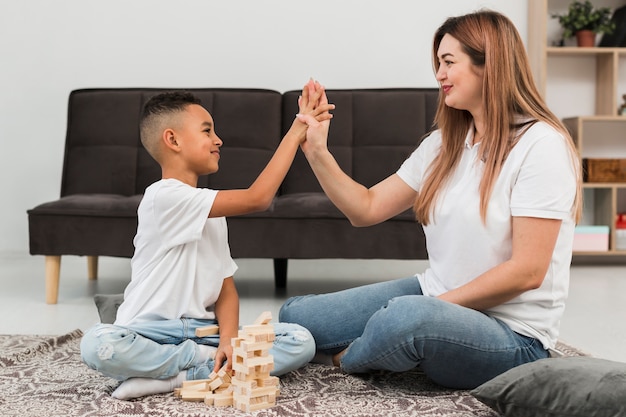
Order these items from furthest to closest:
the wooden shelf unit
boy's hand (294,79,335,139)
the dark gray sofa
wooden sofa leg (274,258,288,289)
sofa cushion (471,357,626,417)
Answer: the wooden shelf unit
the dark gray sofa
wooden sofa leg (274,258,288,289)
boy's hand (294,79,335,139)
sofa cushion (471,357,626,417)

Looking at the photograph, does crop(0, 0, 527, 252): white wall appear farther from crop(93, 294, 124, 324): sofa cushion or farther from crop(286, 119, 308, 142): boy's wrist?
crop(286, 119, 308, 142): boy's wrist

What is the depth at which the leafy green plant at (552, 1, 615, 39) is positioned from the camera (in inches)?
186

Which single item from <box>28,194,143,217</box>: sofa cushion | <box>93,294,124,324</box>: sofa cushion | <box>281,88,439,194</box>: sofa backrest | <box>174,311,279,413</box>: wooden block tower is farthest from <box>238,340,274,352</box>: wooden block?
<box>281,88,439,194</box>: sofa backrest

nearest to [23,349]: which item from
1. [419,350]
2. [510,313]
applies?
[419,350]

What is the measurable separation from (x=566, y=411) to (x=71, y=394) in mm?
1129

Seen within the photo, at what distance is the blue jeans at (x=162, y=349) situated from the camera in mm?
1860

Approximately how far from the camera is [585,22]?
4.71 m

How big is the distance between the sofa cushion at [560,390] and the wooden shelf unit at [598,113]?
122 inches

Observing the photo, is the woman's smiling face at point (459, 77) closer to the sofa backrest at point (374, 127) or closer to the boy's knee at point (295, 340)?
the boy's knee at point (295, 340)

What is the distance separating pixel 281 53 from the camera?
4.88m

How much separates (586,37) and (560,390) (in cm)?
355

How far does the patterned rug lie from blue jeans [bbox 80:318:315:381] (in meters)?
0.06

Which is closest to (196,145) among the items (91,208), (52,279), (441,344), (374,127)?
(441,344)

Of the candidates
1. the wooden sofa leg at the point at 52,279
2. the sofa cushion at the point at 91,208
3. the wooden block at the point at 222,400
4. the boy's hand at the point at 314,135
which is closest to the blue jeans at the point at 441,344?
the wooden block at the point at 222,400
